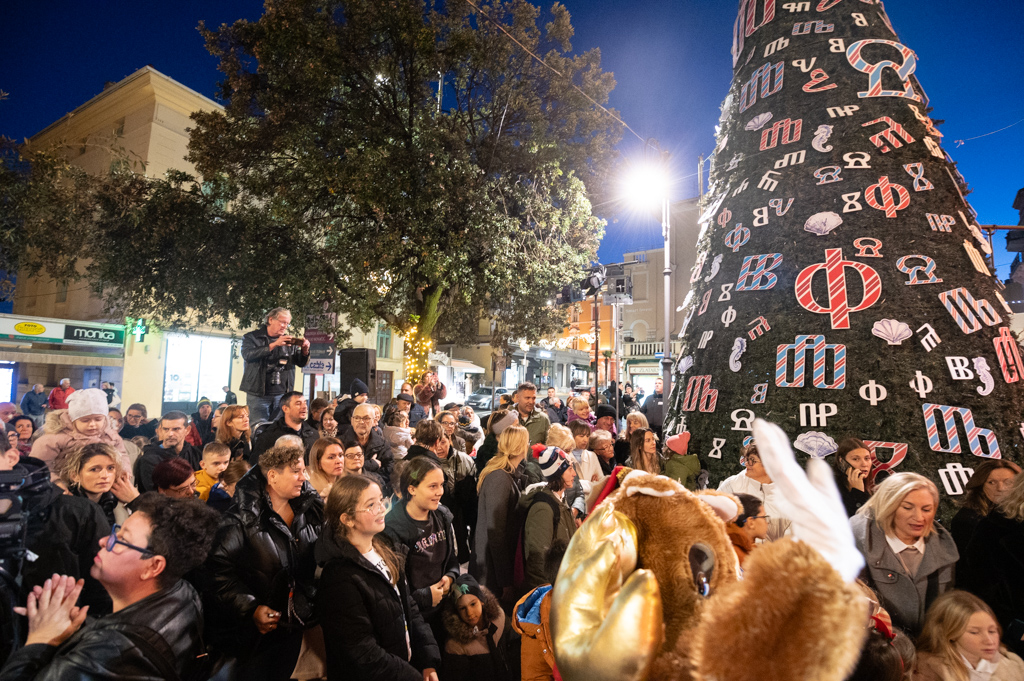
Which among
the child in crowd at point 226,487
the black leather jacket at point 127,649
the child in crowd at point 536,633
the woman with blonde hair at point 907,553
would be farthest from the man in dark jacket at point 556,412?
the black leather jacket at point 127,649

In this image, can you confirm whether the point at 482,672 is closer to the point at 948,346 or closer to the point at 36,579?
the point at 36,579

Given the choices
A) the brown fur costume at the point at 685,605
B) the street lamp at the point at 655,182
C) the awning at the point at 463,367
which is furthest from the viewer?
the awning at the point at 463,367

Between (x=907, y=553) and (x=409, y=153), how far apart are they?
11.7 metres

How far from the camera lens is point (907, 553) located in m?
3.02

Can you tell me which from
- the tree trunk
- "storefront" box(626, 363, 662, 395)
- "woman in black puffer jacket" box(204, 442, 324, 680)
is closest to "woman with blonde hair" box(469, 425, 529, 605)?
"woman in black puffer jacket" box(204, 442, 324, 680)

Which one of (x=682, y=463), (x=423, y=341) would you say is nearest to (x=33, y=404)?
(x=423, y=341)

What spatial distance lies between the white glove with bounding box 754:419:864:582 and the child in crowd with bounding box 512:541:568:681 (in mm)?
1055

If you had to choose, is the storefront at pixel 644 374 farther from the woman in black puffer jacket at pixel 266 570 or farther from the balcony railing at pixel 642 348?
the woman in black puffer jacket at pixel 266 570

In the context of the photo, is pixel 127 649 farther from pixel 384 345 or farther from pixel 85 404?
pixel 384 345

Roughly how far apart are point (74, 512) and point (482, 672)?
2.36 metres

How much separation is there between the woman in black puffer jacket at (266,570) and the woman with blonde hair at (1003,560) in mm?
3741

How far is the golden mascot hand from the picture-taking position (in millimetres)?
792

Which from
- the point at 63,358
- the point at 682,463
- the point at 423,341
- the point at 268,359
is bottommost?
the point at 682,463

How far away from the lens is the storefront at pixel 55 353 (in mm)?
15812
